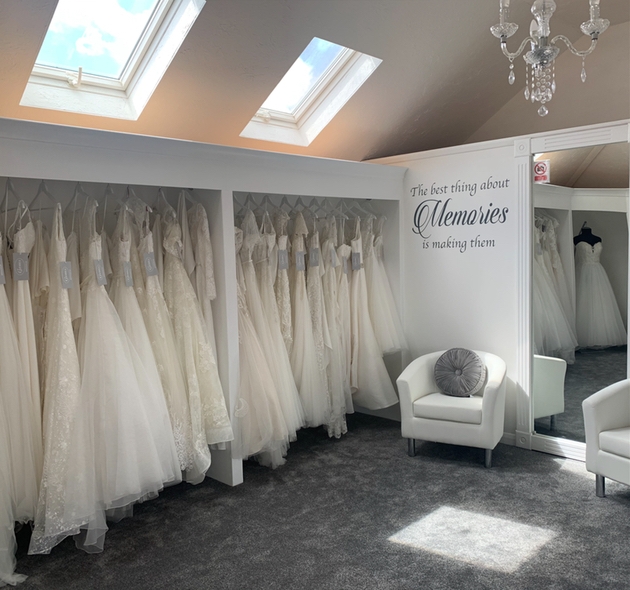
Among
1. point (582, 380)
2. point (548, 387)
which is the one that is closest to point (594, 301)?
point (582, 380)

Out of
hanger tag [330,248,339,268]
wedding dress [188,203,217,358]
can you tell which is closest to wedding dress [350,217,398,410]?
hanger tag [330,248,339,268]

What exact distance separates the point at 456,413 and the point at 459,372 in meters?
0.40

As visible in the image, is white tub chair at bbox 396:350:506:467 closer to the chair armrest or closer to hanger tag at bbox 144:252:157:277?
the chair armrest

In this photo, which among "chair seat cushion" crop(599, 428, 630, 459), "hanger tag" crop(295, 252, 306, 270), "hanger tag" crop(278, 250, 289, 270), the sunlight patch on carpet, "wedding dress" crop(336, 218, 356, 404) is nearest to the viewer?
the sunlight patch on carpet

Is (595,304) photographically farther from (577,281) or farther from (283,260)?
(283,260)

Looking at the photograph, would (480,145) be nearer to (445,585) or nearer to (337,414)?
(337,414)

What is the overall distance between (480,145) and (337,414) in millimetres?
2132

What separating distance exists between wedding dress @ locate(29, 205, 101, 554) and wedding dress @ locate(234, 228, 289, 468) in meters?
0.95

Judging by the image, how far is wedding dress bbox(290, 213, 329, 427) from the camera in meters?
3.92

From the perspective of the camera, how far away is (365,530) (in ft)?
9.54

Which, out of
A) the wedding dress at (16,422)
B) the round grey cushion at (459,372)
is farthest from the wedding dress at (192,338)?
the round grey cushion at (459,372)

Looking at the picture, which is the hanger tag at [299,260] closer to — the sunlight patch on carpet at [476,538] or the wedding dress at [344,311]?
the wedding dress at [344,311]

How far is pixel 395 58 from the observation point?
155 inches

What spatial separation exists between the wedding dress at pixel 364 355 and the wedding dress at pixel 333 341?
0.48 ft
